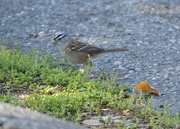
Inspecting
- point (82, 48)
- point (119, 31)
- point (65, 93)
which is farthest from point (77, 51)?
point (119, 31)

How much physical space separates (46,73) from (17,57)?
70cm

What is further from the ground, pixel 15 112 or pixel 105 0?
pixel 15 112

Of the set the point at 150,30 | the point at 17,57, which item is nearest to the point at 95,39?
the point at 150,30

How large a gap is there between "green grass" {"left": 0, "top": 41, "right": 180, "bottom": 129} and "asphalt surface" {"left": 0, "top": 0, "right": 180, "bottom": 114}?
13.3 inches

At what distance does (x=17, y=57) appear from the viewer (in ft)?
18.9

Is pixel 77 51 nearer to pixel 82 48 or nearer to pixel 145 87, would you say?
pixel 82 48

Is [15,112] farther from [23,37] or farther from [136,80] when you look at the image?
[23,37]

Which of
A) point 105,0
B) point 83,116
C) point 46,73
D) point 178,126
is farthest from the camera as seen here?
point 105,0

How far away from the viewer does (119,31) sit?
→ 7793mm

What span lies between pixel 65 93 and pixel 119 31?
135 inches

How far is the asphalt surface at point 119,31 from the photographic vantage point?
5.70m

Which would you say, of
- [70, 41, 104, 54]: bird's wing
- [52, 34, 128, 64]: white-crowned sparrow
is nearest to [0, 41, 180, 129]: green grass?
[52, 34, 128, 64]: white-crowned sparrow

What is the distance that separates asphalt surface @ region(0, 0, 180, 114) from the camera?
5699mm

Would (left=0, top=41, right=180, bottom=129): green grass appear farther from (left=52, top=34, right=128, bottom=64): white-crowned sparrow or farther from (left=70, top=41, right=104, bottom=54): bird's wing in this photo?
(left=70, top=41, right=104, bottom=54): bird's wing
